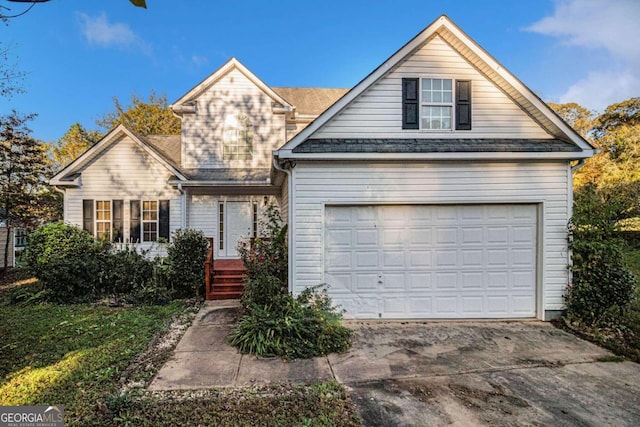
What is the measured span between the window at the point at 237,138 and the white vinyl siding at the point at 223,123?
117mm

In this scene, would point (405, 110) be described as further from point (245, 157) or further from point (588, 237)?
point (245, 157)

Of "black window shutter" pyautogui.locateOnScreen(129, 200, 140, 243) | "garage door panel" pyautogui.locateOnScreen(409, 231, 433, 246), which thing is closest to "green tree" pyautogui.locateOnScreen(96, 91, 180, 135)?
"black window shutter" pyautogui.locateOnScreen(129, 200, 140, 243)

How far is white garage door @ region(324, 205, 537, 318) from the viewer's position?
6766 millimetres

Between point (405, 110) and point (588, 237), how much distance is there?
182 inches

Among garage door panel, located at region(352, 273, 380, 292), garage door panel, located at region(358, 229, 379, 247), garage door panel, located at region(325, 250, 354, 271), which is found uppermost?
garage door panel, located at region(358, 229, 379, 247)

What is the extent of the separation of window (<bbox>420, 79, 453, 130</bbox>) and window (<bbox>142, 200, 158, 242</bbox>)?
370 inches

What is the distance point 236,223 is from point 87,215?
5.04 m

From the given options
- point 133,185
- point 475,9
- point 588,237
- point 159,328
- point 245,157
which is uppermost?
point 475,9

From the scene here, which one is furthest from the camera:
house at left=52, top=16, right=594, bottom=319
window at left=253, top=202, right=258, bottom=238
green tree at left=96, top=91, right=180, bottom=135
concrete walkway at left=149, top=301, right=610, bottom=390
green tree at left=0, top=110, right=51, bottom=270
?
green tree at left=96, top=91, right=180, bottom=135

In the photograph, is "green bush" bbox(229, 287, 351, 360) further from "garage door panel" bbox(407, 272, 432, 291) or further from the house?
"garage door panel" bbox(407, 272, 432, 291)

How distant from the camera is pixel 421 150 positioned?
21.5 feet

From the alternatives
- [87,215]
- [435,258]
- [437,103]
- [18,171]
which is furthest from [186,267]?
[18,171]

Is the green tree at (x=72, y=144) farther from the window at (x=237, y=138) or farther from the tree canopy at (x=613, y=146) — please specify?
the tree canopy at (x=613, y=146)

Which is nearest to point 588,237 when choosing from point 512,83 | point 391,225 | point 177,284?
point 512,83
